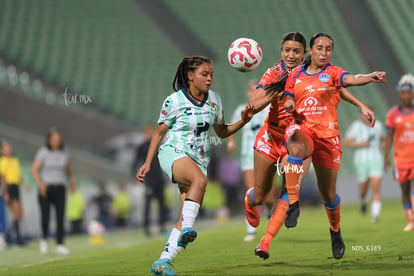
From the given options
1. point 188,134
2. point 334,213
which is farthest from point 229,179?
point 188,134

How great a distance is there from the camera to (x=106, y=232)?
64.2 ft

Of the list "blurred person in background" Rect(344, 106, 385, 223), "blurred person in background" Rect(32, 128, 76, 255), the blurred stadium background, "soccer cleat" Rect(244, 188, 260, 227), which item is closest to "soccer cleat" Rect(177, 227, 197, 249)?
"soccer cleat" Rect(244, 188, 260, 227)

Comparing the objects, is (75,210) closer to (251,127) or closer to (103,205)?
(103,205)

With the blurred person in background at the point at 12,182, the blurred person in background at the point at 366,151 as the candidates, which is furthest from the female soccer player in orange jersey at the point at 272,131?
the blurred person in background at the point at 366,151

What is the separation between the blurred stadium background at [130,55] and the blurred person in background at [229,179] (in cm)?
286

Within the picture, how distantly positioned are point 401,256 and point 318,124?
1.66m

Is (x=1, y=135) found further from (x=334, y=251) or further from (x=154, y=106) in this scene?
(x=334, y=251)

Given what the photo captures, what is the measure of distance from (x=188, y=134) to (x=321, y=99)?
1361mm

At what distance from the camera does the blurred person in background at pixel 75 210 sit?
18.4 m

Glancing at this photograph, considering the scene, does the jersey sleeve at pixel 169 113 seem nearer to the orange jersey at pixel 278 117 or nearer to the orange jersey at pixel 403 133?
the orange jersey at pixel 278 117

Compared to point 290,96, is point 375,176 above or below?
below

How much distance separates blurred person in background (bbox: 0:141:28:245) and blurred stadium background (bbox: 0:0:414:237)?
595 centimetres

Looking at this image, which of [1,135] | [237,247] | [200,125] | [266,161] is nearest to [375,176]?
[237,247]

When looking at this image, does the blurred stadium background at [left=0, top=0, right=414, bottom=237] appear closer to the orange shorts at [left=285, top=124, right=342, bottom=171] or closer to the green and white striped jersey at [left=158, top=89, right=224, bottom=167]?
the green and white striped jersey at [left=158, top=89, right=224, bottom=167]
